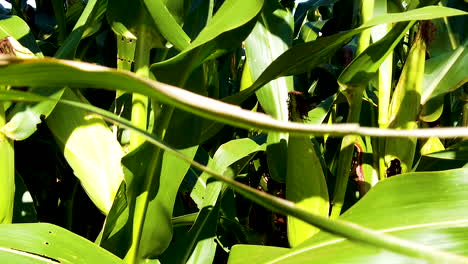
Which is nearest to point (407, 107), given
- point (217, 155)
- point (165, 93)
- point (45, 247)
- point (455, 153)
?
point (455, 153)

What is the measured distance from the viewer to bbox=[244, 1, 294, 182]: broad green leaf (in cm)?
110

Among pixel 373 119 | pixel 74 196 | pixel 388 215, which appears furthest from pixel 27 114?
pixel 373 119

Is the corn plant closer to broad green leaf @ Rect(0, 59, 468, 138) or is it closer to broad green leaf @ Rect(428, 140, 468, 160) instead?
broad green leaf @ Rect(428, 140, 468, 160)

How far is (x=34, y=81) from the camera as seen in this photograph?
0.35 m

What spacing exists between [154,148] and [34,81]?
1.53 ft

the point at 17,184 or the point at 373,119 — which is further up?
the point at 373,119

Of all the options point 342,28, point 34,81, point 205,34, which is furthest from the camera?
point 342,28

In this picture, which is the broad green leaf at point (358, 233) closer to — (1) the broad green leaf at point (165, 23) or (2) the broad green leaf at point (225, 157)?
(1) the broad green leaf at point (165, 23)

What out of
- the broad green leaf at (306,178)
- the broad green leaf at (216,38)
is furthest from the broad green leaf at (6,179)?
the broad green leaf at (306,178)

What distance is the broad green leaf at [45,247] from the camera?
0.70 metres

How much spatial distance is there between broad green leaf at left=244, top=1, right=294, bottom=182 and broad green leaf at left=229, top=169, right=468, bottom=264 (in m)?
0.30

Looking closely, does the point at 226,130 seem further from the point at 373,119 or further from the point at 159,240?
the point at 159,240

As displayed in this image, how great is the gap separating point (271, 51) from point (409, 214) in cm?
48

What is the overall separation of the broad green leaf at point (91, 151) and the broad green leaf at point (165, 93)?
54 centimetres
